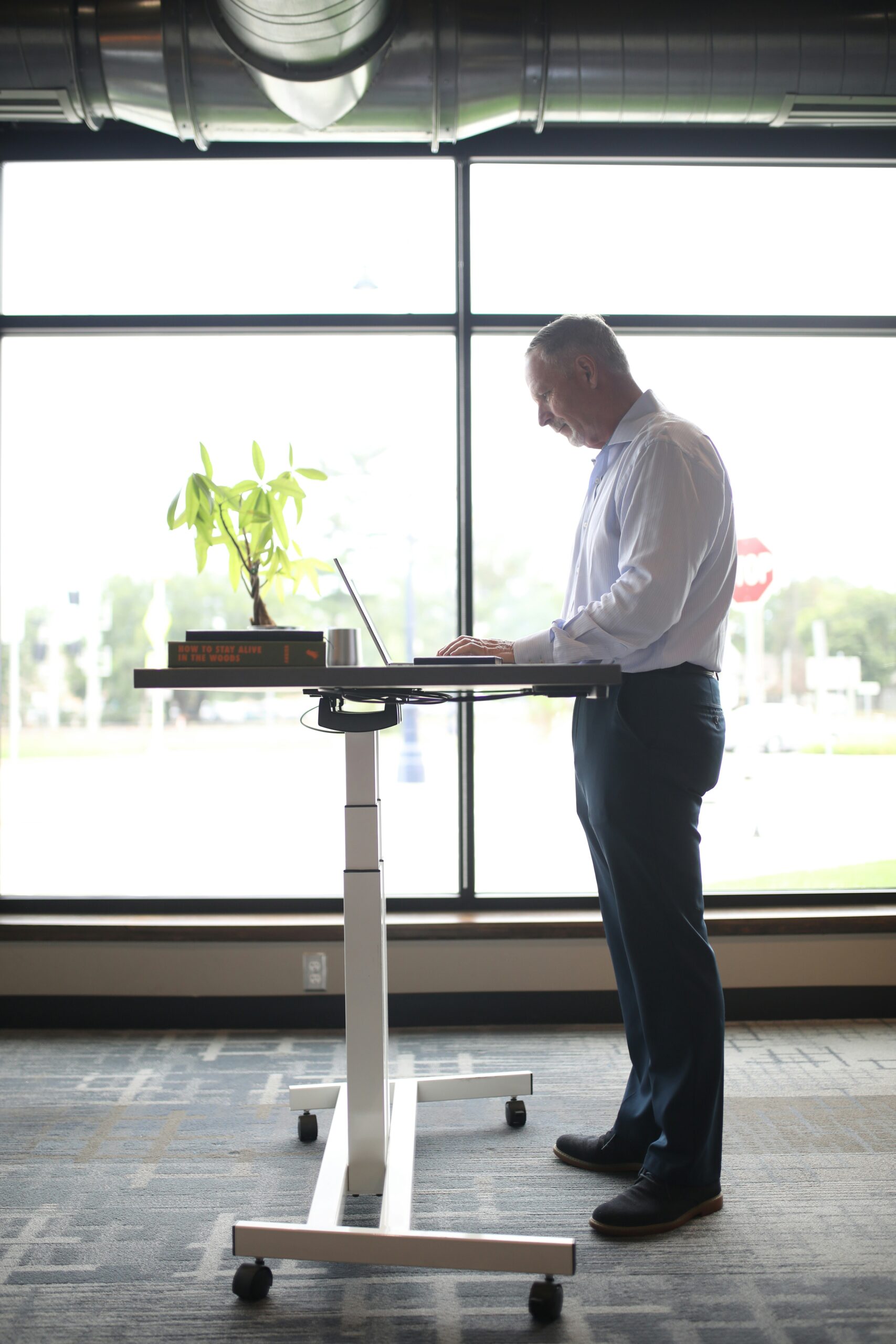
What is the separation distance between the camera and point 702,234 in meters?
3.26

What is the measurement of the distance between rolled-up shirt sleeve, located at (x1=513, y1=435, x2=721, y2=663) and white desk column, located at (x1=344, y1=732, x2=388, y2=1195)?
1.13ft

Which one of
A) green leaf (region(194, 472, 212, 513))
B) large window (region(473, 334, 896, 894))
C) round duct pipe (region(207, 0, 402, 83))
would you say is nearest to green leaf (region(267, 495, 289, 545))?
green leaf (region(194, 472, 212, 513))

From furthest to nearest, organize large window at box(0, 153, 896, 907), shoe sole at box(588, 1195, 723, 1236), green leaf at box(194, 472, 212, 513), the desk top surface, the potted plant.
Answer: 1. large window at box(0, 153, 896, 907)
2. green leaf at box(194, 472, 212, 513)
3. the potted plant
4. shoe sole at box(588, 1195, 723, 1236)
5. the desk top surface

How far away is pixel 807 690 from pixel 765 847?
0.55 meters

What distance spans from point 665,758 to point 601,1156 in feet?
2.91

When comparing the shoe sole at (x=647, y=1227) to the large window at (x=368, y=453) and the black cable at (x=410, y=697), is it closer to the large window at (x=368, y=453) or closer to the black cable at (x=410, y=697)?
the black cable at (x=410, y=697)

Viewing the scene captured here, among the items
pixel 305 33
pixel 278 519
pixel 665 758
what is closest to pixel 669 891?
pixel 665 758

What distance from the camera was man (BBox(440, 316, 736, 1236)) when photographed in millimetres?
1734

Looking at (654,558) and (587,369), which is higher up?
(587,369)

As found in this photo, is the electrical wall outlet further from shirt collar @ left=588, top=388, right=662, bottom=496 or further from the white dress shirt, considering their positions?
shirt collar @ left=588, top=388, right=662, bottom=496

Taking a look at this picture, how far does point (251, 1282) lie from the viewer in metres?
1.59

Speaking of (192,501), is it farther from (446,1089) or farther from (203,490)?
(446,1089)

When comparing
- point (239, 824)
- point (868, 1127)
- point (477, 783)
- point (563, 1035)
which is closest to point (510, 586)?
point (477, 783)

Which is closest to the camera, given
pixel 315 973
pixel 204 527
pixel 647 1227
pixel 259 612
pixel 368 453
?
pixel 647 1227
